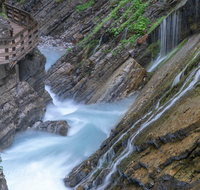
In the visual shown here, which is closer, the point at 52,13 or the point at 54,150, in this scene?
the point at 54,150

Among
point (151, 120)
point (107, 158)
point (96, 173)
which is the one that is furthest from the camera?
point (107, 158)

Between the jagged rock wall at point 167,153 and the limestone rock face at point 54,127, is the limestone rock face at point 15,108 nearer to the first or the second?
the limestone rock face at point 54,127

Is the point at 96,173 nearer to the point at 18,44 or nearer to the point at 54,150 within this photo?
the point at 54,150

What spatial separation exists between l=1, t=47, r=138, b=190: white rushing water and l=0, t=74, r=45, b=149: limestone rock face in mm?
455

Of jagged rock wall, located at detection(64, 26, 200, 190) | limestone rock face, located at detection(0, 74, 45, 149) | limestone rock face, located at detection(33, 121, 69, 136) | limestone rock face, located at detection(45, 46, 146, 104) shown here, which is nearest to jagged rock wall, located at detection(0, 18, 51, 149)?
limestone rock face, located at detection(0, 74, 45, 149)

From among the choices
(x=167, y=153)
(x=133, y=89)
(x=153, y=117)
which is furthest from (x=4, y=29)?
(x=167, y=153)

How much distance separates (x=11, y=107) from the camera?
8.95 metres

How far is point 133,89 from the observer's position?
1174 centimetres

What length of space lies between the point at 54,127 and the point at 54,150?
57.0 inches

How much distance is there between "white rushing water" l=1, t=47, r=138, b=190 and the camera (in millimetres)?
7094

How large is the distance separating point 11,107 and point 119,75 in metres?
5.99

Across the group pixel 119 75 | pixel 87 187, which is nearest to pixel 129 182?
pixel 87 187

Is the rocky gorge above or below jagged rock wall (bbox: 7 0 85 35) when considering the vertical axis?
below

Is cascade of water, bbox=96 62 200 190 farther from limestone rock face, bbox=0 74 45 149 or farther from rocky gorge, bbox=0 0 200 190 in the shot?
limestone rock face, bbox=0 74 45 149
